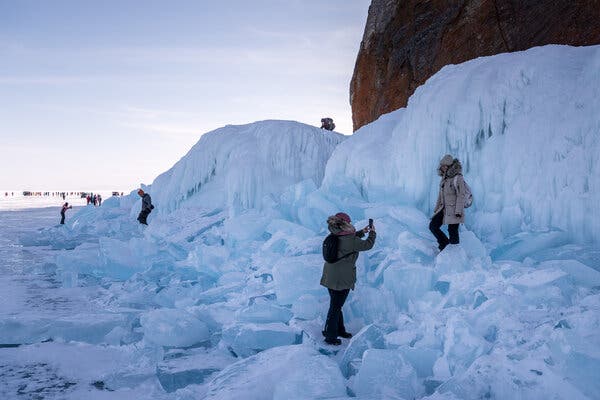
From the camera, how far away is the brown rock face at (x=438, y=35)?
7.92 metres

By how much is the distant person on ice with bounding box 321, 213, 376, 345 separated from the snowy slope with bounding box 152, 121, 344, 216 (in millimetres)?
7284

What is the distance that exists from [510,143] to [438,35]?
4.77 meters

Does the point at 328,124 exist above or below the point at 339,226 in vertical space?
above

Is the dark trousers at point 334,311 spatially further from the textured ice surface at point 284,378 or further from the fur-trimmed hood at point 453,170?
the fur-trimmed hood at point 453,170

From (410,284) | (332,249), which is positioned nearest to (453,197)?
(410,284)

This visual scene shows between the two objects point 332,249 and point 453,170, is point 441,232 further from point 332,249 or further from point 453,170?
point 332,249

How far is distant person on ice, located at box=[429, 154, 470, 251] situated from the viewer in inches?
217

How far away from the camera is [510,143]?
629 cm

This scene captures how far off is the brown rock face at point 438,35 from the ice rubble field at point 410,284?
1381mm

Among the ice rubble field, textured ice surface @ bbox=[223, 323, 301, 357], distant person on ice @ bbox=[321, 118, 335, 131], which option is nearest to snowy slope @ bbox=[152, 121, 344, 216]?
distant person on ice @ bbox=[321, 118, 335, 131]

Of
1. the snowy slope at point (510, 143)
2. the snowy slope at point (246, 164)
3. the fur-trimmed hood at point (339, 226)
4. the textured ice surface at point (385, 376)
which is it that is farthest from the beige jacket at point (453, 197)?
the snowy slope at point (246, 164)

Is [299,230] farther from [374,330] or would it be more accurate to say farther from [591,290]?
[591,290]

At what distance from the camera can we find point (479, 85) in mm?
7066

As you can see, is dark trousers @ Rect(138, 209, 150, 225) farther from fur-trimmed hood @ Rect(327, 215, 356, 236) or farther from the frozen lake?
fur-trimmed hood @ Rect(327, 215, 356, 236)
